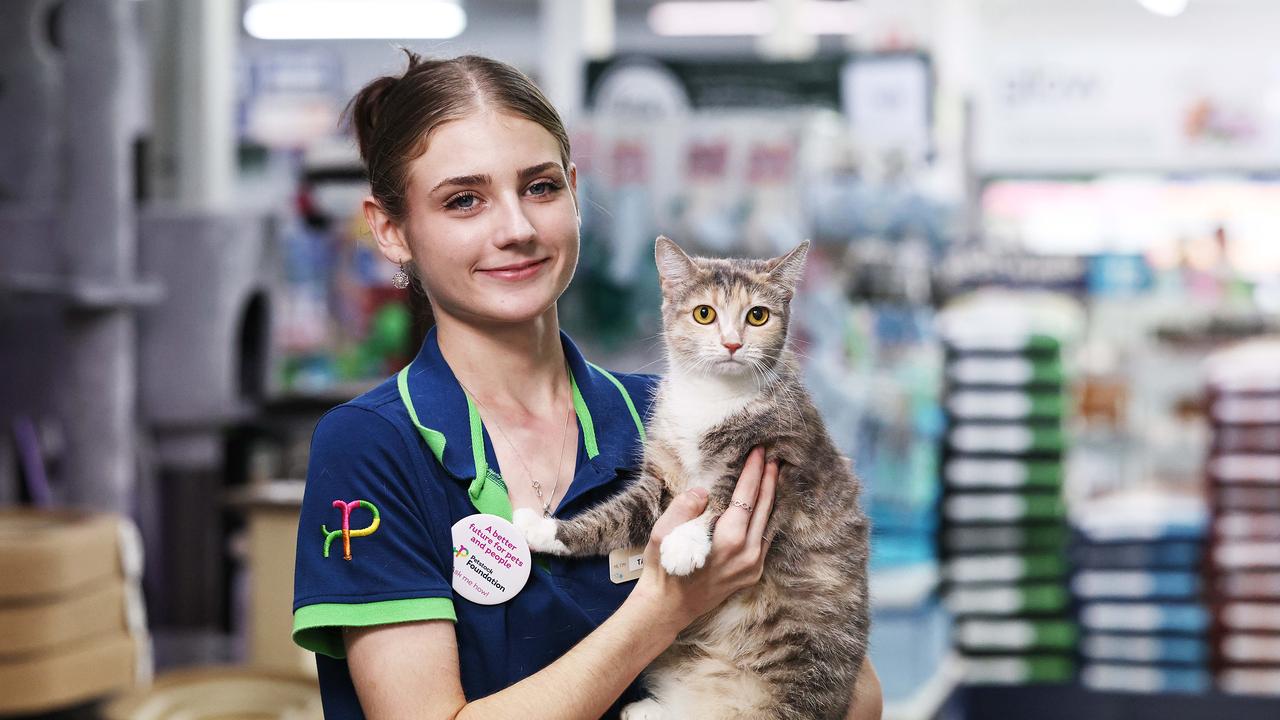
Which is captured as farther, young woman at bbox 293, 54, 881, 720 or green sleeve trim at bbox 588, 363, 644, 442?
green sleeve trim at bbox 588, 363, 644, 442

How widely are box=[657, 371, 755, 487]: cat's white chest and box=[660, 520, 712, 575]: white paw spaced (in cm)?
25

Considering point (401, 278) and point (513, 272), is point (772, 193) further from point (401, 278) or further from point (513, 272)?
point (513, 272)

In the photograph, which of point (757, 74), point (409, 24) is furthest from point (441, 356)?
point (409, 24)

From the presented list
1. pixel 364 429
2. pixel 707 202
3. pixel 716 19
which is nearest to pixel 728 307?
pixel 364 429

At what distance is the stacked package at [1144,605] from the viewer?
6473 mm

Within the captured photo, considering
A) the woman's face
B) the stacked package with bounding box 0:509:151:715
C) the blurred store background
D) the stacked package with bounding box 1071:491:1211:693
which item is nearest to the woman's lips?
the woman's face

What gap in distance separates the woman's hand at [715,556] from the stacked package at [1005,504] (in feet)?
17.0

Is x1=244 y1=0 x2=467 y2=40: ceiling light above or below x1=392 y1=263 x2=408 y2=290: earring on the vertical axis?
above

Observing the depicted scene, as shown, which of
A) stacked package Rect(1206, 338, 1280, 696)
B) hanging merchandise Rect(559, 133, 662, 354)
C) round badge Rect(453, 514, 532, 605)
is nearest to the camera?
round badge Rect(453, 514, 532, 605)

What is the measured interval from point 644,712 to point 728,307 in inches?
21.7

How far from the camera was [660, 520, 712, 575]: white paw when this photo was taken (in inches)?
54.1

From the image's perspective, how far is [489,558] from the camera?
1441 millimetres

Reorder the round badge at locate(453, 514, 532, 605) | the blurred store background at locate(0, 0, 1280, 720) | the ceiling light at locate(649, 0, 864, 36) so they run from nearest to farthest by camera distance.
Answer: the round badge at locate(453, 514, 532, 605) → the blurred store background at locate(0, 0, 1280, 720) → the ceiling light at locate(649, 0, 864, 36)

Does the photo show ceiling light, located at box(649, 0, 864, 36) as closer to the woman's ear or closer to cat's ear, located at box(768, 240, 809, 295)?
cat's ear, located at box(768, 240, 809, 295)
